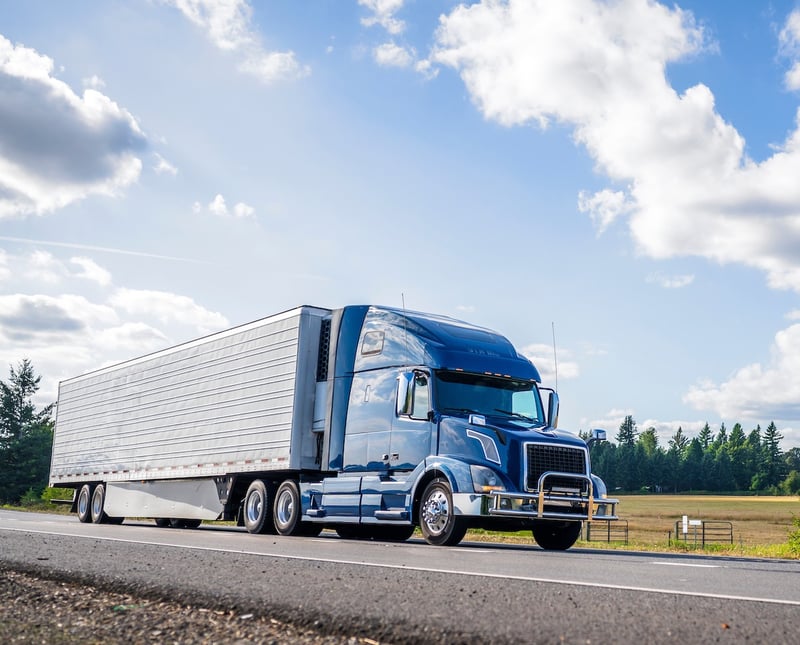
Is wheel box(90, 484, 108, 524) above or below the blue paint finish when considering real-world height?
below

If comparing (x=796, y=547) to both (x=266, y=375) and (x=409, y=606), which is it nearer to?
(x=266, y=375)

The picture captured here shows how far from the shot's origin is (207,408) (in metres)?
19.2

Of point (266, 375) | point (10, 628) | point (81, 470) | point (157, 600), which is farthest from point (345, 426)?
point (81, 470)

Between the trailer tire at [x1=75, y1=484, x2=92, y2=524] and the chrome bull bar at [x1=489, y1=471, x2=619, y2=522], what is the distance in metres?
15.9

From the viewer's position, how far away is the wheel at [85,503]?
974 inches

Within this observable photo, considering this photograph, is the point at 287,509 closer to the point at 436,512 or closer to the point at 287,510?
the point at 287,510

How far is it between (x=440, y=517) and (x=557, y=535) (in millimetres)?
2312

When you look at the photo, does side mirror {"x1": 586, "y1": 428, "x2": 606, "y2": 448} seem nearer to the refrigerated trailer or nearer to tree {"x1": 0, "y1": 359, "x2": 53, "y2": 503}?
the refrigerated trailer

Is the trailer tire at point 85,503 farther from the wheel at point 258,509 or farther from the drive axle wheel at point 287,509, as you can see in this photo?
the drive axle wheel at point 287,509

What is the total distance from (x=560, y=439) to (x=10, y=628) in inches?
377

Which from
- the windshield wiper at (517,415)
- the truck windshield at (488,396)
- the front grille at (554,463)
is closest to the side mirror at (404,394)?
the truck windshield at (488,396)

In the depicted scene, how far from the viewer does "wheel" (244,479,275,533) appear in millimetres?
16812

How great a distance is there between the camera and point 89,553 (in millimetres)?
9203

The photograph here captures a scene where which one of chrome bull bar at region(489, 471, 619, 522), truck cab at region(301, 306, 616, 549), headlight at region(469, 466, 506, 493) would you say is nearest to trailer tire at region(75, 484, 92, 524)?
truck cab at region(301, 306, 616, 549)
